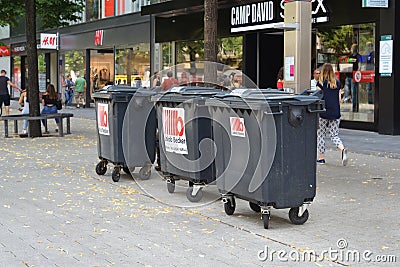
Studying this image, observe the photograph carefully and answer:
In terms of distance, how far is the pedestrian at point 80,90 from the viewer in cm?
3612

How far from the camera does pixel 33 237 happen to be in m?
7.11

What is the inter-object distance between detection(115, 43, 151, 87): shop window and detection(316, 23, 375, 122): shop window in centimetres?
1164

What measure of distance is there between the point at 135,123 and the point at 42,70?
1385 inches

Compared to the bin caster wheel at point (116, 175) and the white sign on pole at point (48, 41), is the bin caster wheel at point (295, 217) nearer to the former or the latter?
the bin caster wheel at point (116, 175)

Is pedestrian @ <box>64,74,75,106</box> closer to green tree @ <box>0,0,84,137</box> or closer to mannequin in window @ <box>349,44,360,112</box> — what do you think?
green tree @ <box>0,0,84,137</box>

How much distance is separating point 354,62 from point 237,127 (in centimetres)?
1265

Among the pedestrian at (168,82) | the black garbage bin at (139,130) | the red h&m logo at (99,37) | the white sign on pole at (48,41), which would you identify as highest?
the red h&m logo at (99,37)

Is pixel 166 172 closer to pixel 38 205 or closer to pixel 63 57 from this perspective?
pixel 38 205

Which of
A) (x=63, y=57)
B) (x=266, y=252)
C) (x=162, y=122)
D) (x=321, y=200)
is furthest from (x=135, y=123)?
(x=63, y=57)

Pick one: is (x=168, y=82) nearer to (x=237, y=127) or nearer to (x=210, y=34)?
(x=210, y=34)

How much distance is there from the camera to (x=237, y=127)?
25.6 ft

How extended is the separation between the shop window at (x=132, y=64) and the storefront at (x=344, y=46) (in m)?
6.02

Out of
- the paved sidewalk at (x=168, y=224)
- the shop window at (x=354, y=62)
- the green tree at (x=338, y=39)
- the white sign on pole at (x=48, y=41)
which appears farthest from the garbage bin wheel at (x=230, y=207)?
the white sign on pole at (x=48, y=41)

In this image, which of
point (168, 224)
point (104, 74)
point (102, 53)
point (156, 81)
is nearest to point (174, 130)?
point (156, 81)
